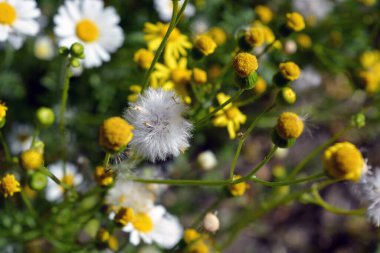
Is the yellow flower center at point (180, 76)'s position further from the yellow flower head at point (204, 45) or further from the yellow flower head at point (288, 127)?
the yellow flower head at point (288, 127)

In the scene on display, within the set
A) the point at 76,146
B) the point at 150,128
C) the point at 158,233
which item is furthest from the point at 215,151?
the point at 150,128

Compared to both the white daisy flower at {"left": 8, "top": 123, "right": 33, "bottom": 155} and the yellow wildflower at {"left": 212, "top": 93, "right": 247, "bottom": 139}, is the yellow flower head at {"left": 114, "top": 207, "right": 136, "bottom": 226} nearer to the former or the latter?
the yellow wildflower at {"left": 212, "top": 93, "right": 247, "bottom": 139}

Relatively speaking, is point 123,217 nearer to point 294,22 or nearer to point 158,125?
point 158,125

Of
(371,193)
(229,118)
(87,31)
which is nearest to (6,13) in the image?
(87,31)

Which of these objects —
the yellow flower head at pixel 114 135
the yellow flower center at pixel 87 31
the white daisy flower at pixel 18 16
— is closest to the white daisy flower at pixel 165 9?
the yellow flower center at pixel 87 31

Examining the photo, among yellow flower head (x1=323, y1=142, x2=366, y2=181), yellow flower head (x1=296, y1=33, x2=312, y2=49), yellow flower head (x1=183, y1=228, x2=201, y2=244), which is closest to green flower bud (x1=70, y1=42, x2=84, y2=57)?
yellow flower head (x1=183, y1=228, x2=201, y2=244)

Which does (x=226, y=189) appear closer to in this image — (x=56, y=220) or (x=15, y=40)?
(x=56, y=220)
